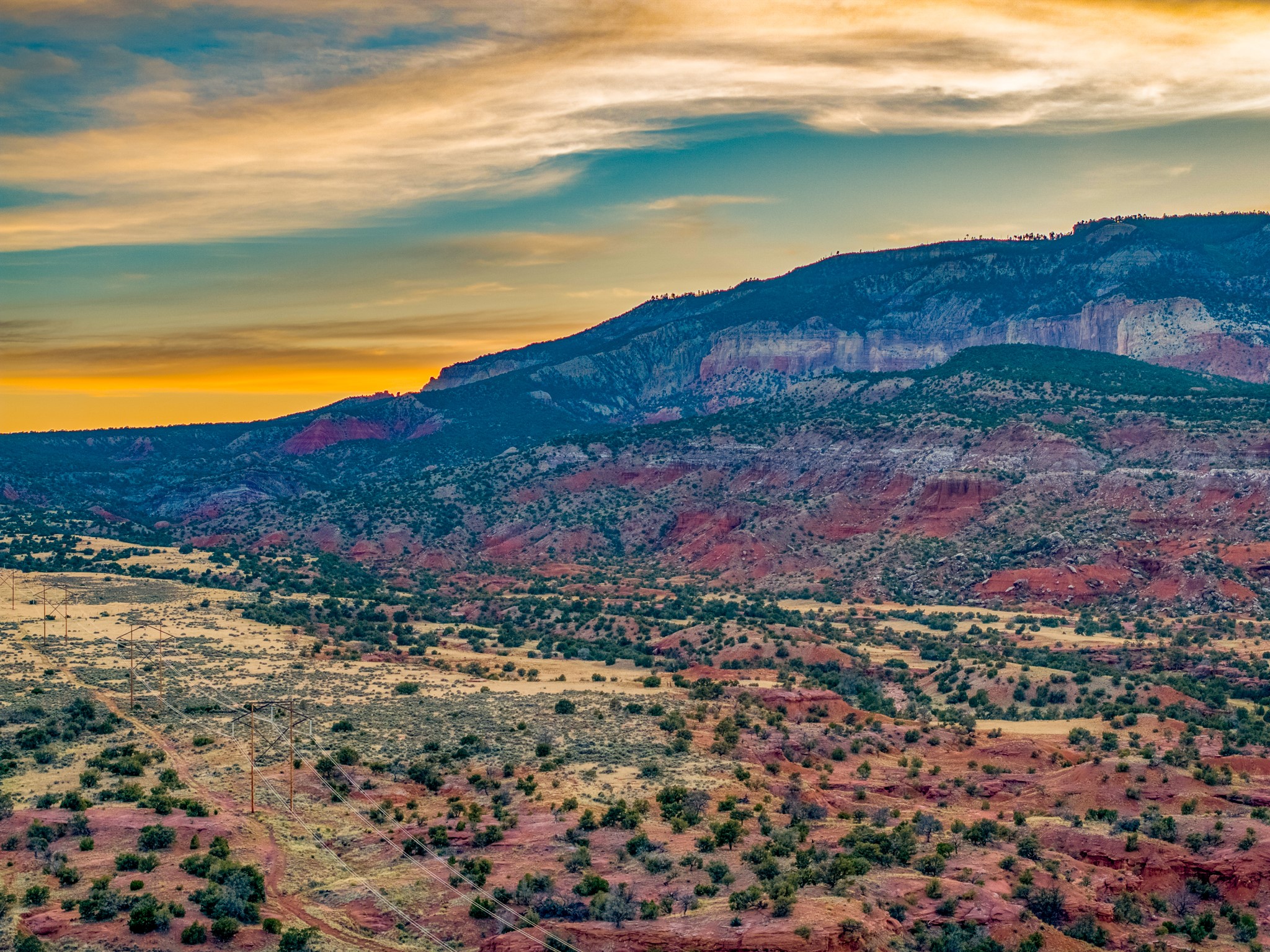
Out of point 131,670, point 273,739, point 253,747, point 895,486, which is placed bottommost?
point 273,739

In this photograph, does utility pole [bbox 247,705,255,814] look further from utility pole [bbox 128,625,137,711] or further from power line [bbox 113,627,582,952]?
utility pole [bbox 128,625,137,711]

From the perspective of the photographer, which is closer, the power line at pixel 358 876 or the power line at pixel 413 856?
the power line at pixel 413 856

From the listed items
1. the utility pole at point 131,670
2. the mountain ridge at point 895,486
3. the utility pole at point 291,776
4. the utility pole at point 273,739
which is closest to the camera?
the utility pole at point 291,776

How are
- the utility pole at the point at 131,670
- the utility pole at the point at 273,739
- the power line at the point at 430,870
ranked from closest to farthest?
1. the power line at the point at 430,870
2. the utility pole at the point at 273,739
3. the utility pole at the point at 131,670

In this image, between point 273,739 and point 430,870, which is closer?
point 430,870

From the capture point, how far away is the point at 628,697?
52625 millimetres

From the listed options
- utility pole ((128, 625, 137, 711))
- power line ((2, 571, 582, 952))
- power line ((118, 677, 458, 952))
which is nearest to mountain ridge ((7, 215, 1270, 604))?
utility pole ((128, 625, 137, 711))

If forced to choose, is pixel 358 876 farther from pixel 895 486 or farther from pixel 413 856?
pixel 895 486

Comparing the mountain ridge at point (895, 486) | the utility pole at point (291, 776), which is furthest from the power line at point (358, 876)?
the mountain ridge at point (895, 486)

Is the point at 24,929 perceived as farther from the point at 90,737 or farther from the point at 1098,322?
the point at 1098,322

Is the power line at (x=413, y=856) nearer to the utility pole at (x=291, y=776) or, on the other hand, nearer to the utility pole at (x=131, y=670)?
the utility pole at (x=131, y=670)

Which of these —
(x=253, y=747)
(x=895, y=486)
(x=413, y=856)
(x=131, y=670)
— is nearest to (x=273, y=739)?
(x=253, y=747)

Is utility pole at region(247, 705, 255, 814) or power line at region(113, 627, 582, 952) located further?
utility pole at region(247, 705, 255, 814)

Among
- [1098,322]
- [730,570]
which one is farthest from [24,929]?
[1098,322]
